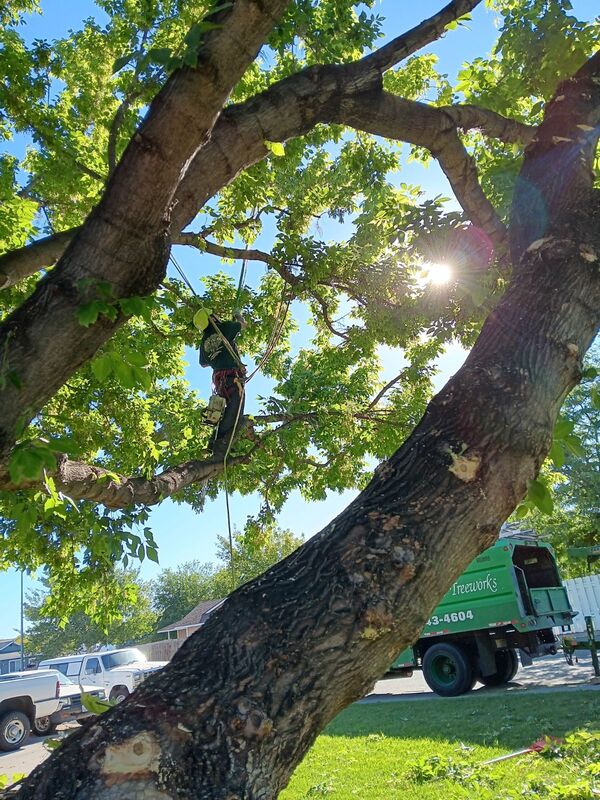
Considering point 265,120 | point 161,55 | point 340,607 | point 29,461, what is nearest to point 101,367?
point 29,461

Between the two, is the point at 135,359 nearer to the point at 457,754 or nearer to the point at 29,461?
the point at 29,461

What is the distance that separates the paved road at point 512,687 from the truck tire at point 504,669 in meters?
0.16

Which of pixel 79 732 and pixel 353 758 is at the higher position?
pixel 79 732

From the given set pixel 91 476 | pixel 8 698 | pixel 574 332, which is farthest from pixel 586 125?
pixel 8 698

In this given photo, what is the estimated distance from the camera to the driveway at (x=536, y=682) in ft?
33.9

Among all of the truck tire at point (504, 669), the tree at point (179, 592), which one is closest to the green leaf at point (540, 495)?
the truck tire at point (504, 669)

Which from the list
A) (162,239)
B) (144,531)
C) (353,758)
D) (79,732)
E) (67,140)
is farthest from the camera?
(67,140)

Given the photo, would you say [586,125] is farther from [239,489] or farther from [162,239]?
[239,489]

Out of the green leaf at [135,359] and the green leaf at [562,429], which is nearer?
the green leaf at [562,429]

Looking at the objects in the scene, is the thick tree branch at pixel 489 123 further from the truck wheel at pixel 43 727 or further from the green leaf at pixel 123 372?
the truck wheel at pixel 43 727

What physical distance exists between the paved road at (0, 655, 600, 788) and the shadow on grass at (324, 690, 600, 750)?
2.56 feet

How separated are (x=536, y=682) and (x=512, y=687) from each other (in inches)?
23.5

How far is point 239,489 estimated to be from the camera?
10438mm

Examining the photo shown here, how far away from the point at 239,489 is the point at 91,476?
6.40m
